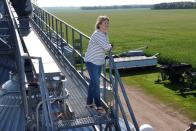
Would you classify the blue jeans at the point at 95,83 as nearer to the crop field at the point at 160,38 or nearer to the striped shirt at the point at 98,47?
the striped shirt at the point at 98,47

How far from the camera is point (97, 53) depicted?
866 centimetres

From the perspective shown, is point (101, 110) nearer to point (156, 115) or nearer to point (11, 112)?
point (11, 112)

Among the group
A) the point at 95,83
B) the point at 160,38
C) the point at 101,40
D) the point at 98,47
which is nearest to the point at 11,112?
the point at 95,83

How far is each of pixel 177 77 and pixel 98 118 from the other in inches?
757

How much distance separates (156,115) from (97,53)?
11959mm

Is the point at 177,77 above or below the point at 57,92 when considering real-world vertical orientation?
below

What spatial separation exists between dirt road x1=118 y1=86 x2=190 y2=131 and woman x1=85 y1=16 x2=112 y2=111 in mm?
9663

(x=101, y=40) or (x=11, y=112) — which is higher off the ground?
(x=101, y=40)

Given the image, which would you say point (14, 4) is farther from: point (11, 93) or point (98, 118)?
point (98, 118)

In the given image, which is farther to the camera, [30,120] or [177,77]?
[177,77]

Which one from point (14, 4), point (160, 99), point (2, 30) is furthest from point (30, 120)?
point (160, 99)

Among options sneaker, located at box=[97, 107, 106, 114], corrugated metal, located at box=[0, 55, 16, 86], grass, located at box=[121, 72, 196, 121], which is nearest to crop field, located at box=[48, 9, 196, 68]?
grass, located at box=[121, 72, 196, 121]

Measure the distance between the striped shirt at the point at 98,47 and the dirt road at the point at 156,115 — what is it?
983 cm

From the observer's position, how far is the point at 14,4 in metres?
18.9
